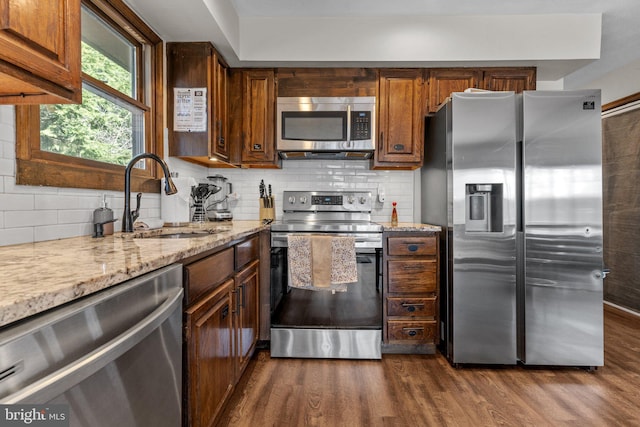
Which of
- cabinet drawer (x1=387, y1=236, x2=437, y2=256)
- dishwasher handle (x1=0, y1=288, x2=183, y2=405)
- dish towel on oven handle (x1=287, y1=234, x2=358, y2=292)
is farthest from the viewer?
cabinet drawer (x1=387, y1=236, x2=437, y2=256)

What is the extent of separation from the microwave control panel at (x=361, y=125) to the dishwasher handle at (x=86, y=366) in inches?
84.4

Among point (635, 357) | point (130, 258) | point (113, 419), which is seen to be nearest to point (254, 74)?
point (130, 258)

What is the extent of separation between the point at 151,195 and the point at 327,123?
1403 millimetres

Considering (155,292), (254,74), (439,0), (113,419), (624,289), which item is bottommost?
(624,289)

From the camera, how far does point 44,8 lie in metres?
0.93

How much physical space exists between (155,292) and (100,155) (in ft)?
4.03

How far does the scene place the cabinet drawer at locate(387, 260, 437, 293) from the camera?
8.02ft

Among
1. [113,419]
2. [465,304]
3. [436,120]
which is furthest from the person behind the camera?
[436,120]

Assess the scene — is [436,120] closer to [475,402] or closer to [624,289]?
Result: [475,402]

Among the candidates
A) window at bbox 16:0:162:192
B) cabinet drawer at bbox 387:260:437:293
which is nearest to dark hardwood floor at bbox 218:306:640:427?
cabinet drawer at bbox 387:260:437:293

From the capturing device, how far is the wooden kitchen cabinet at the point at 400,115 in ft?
9.14

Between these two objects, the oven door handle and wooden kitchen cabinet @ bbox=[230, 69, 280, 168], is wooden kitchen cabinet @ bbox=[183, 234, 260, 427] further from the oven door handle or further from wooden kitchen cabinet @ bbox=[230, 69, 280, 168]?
wooden kitchen cabinet @ bbox=[230, 69, 280, 168]

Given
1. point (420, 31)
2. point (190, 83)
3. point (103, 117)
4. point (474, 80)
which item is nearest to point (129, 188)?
point (103, 117)

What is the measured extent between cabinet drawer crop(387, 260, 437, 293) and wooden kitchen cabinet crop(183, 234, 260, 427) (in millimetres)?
989
